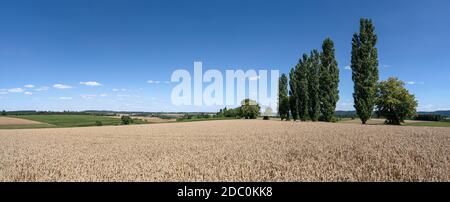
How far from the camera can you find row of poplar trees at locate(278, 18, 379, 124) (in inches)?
1841

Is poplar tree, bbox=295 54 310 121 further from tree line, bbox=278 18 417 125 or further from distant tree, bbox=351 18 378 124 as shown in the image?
distant tree, bbox=351 18 378 124

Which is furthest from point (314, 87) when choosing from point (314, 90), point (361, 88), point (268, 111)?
point (268, 111)

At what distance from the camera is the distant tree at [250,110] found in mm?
112094

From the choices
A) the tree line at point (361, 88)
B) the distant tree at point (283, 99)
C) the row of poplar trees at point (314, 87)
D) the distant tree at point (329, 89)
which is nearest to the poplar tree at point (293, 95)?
the row of poplar trees at point (314, 87)

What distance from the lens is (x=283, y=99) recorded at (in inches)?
3172

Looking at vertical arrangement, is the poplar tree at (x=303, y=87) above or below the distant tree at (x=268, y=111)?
above

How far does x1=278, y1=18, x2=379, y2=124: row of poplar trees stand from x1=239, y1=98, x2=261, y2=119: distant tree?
39.7 m

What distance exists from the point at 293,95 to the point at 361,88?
25842 millimetres

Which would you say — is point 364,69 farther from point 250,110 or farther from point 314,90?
point 250,110

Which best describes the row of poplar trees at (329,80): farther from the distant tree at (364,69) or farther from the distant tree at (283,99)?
the distant tree at (283,99)
